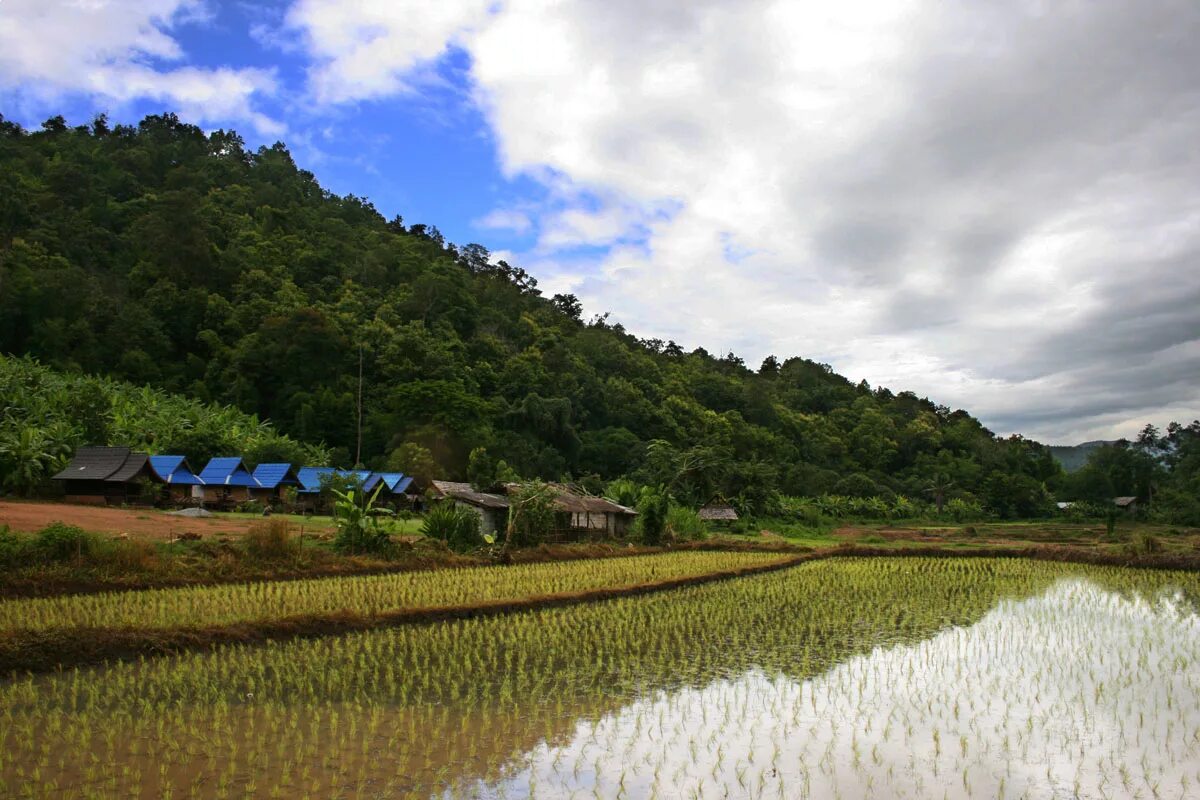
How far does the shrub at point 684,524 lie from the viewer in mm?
27844

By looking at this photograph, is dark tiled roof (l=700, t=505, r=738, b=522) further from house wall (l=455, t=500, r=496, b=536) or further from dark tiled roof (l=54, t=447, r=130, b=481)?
dark tiled roof (l=54, t=447, r=130, b=481)

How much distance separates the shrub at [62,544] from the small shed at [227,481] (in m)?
14.9

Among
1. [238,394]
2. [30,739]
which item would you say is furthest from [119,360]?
[30,739]

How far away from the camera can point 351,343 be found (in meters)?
45.9

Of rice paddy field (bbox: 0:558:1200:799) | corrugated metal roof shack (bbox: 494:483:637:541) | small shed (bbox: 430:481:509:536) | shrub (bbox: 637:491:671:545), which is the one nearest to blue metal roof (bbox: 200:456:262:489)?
small shed (bbox: 430:481:509:536)

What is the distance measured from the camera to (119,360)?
41875 millimetres

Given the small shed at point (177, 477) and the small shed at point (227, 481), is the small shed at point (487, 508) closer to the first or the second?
the small shed at point (177, 477)

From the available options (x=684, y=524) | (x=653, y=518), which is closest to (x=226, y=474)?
(x=653, y=518)

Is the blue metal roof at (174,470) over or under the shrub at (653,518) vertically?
A: over

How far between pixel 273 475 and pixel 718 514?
19.4 metres

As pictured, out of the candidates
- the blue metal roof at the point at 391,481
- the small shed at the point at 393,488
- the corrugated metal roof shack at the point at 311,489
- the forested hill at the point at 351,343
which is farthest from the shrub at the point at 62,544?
the forested hill at the point at 351,343

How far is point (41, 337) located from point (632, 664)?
1703 inches

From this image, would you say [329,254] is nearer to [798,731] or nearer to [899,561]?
[899,561]

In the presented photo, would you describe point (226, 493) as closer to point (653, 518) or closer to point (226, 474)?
point (226, 474)
